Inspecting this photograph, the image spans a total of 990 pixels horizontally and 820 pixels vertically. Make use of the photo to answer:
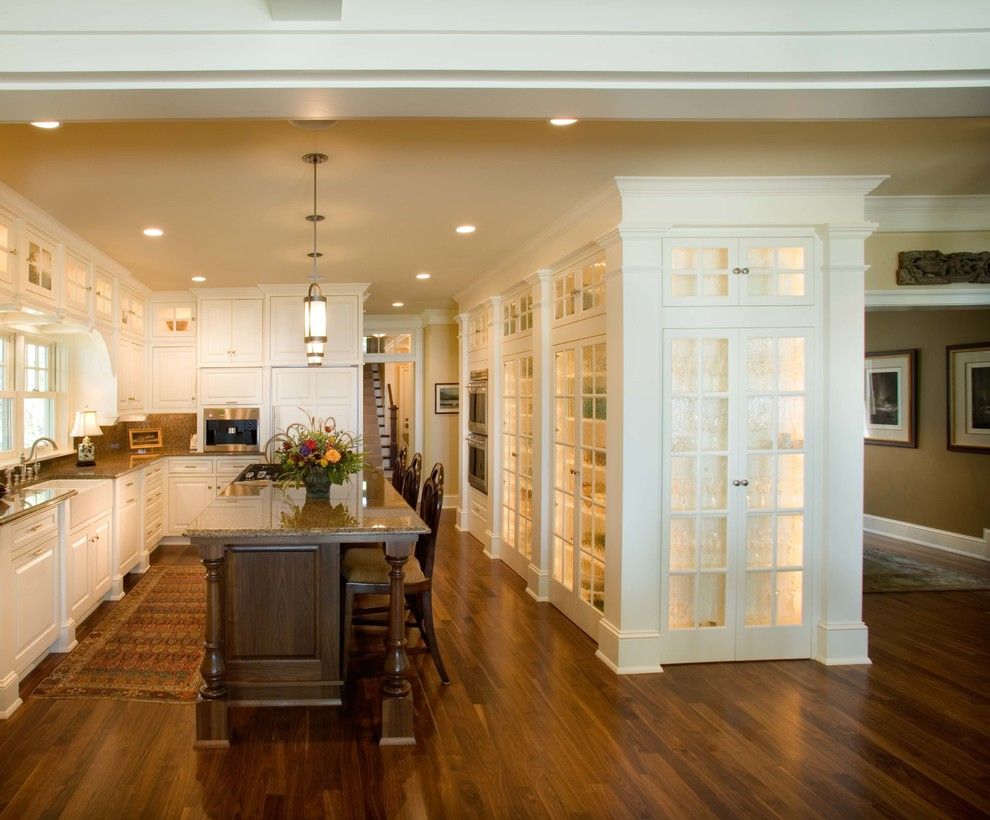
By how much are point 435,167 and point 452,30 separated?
1514mm

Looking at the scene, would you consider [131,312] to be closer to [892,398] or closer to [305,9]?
[305,9]

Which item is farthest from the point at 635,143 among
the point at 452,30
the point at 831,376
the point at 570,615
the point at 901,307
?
the point at 570,615

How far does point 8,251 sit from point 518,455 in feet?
12.3

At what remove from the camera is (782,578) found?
3.84 m

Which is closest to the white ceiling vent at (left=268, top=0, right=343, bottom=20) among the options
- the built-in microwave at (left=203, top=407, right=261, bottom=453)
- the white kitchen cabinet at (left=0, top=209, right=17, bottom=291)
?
the white kitchen cabinet at (left=0, top=209, right=17, bottom=291)

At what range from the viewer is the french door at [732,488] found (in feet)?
12.3

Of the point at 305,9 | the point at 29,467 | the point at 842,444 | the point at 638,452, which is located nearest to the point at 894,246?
the point at 842,444

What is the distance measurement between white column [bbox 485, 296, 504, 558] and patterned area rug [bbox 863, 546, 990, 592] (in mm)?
3089

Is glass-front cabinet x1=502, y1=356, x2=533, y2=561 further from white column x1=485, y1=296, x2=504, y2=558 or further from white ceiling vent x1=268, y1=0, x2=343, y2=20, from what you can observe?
white ceiling vent x1=268, y1=0, x2=343, y2=20

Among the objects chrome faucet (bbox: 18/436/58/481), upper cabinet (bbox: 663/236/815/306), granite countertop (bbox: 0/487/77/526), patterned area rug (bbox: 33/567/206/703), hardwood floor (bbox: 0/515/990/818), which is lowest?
hardwood floor (bbox: 0/515/990/818)

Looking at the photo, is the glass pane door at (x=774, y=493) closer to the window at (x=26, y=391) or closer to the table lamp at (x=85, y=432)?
the window at (x=26, y=391)

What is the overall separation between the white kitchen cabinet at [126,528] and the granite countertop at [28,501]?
967 mm

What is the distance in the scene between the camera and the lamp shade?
5.56m

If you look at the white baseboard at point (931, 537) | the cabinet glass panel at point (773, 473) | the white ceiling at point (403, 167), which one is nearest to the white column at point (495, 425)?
the white ceiling at point (403, 167)
